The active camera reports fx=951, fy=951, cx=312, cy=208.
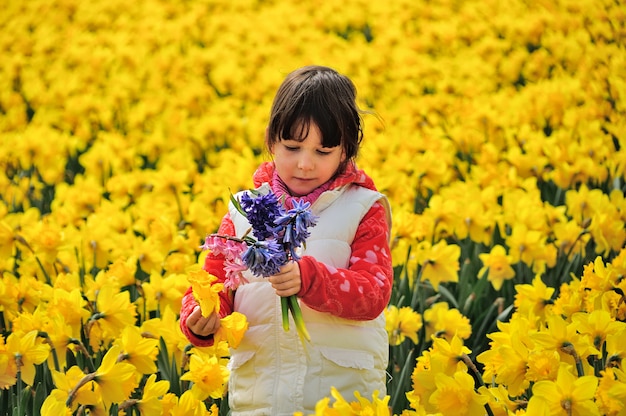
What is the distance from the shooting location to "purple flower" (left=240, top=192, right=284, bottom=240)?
186cm

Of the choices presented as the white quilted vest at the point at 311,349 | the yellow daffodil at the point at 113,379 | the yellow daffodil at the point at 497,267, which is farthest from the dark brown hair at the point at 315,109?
the yellow daffodil at the point at 497,267

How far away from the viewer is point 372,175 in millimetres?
4395

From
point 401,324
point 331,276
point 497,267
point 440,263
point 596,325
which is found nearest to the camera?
point 331,276

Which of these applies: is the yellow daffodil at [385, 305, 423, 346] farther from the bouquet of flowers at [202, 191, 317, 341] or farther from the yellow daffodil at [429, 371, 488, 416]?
the bouquet of flowers at [202, 191, 317, 341]

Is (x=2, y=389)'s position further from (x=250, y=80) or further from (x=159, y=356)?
(x=250, y=80)

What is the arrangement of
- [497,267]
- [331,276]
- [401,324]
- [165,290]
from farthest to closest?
[497,267] < [165,290] < [401,324] < [331,276]

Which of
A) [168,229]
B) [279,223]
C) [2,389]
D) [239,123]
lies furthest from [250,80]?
[279,223]

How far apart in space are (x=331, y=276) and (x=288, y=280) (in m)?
0.15

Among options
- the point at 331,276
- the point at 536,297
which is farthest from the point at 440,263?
the point at 331,276

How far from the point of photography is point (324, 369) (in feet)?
7.43

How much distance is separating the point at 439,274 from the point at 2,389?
5.17ft

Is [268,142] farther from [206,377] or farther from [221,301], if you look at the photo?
[206,377]

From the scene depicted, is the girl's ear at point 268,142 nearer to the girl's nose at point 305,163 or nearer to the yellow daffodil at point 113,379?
the girl's nose at point 305,163

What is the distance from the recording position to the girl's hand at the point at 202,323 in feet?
7.27
